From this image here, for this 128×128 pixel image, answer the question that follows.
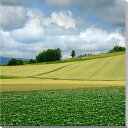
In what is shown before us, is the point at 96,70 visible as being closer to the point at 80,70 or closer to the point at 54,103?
the point at 80,70

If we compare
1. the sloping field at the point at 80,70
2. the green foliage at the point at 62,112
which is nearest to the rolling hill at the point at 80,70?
the sloping field at the point at 80,70

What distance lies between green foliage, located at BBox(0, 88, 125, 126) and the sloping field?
6.06 metres

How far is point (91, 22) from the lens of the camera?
12703mm

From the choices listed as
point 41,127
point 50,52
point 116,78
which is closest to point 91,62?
point 116,78

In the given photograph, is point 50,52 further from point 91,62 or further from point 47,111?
point 91,62

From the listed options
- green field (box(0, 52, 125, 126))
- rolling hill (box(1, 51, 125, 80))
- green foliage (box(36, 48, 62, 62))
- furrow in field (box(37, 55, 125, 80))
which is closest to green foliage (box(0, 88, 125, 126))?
green field (box(0, 52, 125, 126))

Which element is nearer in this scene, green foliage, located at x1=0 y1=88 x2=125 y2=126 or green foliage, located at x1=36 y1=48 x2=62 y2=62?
green foliage, located at x1=0 y1=88 x2=125 y2=126

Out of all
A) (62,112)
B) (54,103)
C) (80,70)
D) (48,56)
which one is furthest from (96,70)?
(62,112)

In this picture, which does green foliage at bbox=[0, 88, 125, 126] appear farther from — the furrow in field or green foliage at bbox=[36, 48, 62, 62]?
the furrow in field

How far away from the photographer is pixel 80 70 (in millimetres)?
18391

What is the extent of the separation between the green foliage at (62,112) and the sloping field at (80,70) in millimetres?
6064

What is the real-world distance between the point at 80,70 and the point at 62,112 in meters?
10.7

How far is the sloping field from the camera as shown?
52.3ft

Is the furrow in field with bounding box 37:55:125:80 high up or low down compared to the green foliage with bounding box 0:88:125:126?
up
